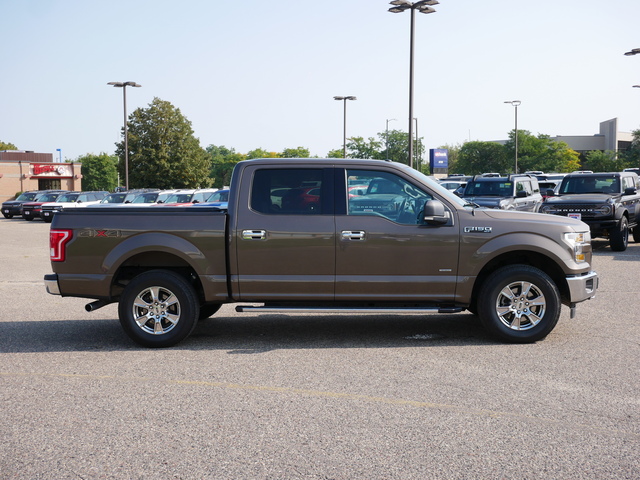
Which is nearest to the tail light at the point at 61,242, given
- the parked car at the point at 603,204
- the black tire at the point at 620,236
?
the parked car at the point at 603,204

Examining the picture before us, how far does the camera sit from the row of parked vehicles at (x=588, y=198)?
58.5ft

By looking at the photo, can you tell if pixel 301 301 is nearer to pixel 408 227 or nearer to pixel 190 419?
pixel 408 227

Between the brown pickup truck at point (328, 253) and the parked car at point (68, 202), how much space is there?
3075 centimetres

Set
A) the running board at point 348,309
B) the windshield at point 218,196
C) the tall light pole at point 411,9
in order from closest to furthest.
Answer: the running board at point 348,309
the tall light pole at point 411,9
the windshield at point 218,196

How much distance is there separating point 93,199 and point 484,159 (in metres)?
69.8

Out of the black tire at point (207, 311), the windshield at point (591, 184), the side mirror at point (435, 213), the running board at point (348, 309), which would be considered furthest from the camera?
the windshield at point (591, 184)

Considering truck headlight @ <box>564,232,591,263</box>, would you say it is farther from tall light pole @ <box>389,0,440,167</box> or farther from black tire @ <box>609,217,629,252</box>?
tall light pole @ <box>389,0,440,167</box>

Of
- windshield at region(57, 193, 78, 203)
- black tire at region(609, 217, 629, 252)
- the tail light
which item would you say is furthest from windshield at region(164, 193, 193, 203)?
the tail light

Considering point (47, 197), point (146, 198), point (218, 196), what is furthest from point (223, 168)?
point (218, 196)

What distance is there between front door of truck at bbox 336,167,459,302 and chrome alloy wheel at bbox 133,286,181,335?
1756 millimetres

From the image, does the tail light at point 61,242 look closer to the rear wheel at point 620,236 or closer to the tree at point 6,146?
the rear wheel at point 620,236

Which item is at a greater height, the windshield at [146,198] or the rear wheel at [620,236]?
the windshield at [146,198]

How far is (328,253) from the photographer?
7609 mm

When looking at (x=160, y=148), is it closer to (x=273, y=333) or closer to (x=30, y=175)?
(x=30, y=175)
